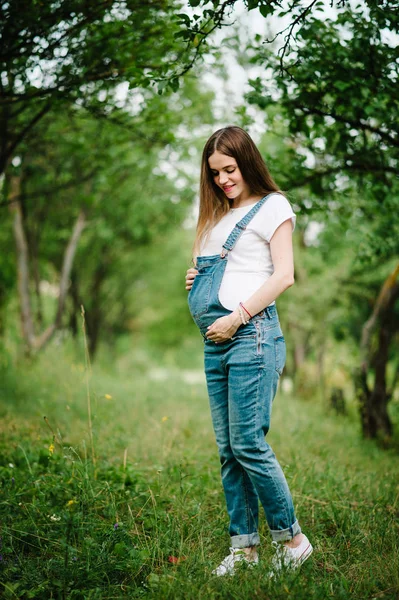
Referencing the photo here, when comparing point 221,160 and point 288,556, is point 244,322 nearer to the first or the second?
point 221,160

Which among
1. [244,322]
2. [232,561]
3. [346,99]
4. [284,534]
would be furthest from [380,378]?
[244,322]

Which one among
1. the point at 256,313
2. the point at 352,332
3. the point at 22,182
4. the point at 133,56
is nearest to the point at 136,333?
the point at 352,332

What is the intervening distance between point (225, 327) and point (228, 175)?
795 mm

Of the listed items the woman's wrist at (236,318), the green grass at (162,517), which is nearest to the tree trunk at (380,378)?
the green grass at (162,517)

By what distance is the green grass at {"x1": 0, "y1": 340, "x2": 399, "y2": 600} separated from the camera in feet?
7.61

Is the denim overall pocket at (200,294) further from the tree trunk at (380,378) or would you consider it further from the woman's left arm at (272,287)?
the tree trunk at (380,378)

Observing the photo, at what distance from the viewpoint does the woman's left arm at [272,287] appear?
7.97ft

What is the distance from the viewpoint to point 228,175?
8.68ft

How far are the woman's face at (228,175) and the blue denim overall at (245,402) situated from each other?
0.17m

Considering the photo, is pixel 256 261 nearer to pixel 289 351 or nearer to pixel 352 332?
pixel 289 351

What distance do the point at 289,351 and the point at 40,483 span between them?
29.5ft

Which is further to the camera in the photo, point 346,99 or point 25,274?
point 25,274

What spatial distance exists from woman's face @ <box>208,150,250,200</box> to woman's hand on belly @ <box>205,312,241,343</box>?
67 centimetres

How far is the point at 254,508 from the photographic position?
267 centimetres
